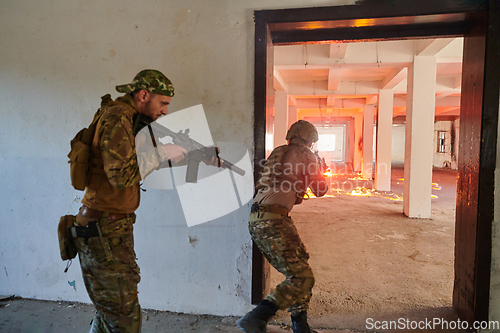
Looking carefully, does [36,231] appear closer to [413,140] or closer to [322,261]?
[322,261]

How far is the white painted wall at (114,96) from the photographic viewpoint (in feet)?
7.82

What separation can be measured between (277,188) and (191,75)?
1141mm

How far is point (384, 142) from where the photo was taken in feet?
29.9

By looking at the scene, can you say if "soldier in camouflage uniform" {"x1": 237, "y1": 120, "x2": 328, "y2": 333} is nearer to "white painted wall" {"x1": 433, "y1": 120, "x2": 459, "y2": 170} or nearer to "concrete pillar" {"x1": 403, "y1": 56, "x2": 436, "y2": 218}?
"concrete pillar" {"x1": 403, "y1": 56, "x2": 436, "y2": 218}

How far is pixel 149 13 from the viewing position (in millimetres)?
2438

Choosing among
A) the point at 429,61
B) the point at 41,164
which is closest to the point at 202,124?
the point at 41,164

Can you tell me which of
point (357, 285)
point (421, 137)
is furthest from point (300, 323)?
point (421, 137)

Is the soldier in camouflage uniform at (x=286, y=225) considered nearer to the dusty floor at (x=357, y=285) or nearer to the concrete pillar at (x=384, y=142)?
the dusty floor at (x=357, y=285)

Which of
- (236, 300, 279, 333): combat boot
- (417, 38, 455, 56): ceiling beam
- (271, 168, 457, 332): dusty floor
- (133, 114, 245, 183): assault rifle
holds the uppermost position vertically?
(417, 38, 455, 56): ceiling beam

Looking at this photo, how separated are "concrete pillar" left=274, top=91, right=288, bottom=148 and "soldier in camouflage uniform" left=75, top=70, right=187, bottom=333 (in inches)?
322

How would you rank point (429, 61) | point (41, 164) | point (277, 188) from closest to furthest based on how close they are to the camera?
point (277, 188)
point (41, 164)
point (429, 61)

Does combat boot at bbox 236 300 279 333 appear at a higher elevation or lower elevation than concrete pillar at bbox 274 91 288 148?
lower

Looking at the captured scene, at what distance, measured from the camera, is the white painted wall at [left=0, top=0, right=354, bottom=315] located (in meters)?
2.38

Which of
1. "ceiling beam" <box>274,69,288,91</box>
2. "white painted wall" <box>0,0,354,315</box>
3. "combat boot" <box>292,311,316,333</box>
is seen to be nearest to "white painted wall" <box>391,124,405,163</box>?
"ceiling beam" <box>274,69,288,91</box>
